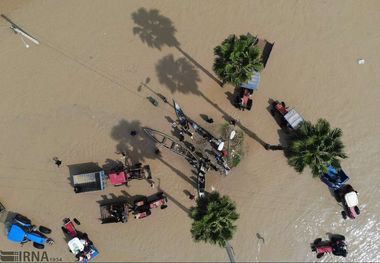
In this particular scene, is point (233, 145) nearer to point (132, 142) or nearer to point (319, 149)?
point (319, 149)

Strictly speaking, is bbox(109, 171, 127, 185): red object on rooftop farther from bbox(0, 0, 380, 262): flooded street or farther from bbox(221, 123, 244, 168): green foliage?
bbox(221, 123, 244, 168): green foliage

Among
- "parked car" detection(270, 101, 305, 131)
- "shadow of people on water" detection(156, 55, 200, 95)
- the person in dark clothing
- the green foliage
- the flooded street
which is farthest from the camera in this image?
"shadow of people on water" detection(156, 55, 200, 95)

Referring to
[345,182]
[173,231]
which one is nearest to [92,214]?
[173,231]

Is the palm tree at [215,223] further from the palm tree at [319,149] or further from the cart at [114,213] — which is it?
the cart at [114,213]

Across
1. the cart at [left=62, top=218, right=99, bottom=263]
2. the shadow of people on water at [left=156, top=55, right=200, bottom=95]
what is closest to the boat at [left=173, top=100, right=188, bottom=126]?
the shadow of people on water at [left=156, top=55, right=200, bottom=95]

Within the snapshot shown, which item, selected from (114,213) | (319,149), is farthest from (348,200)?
(114,213)

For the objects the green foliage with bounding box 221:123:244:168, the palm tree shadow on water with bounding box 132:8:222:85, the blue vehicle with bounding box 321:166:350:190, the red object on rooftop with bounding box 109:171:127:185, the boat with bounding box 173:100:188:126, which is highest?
the palm tree shadow on water with bounding box 132:8:222:85

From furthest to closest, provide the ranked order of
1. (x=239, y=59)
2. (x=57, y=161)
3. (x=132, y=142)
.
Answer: (x=132, y=142), (x=57, y=161), (x=239, y=59)

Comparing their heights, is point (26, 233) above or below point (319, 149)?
below
